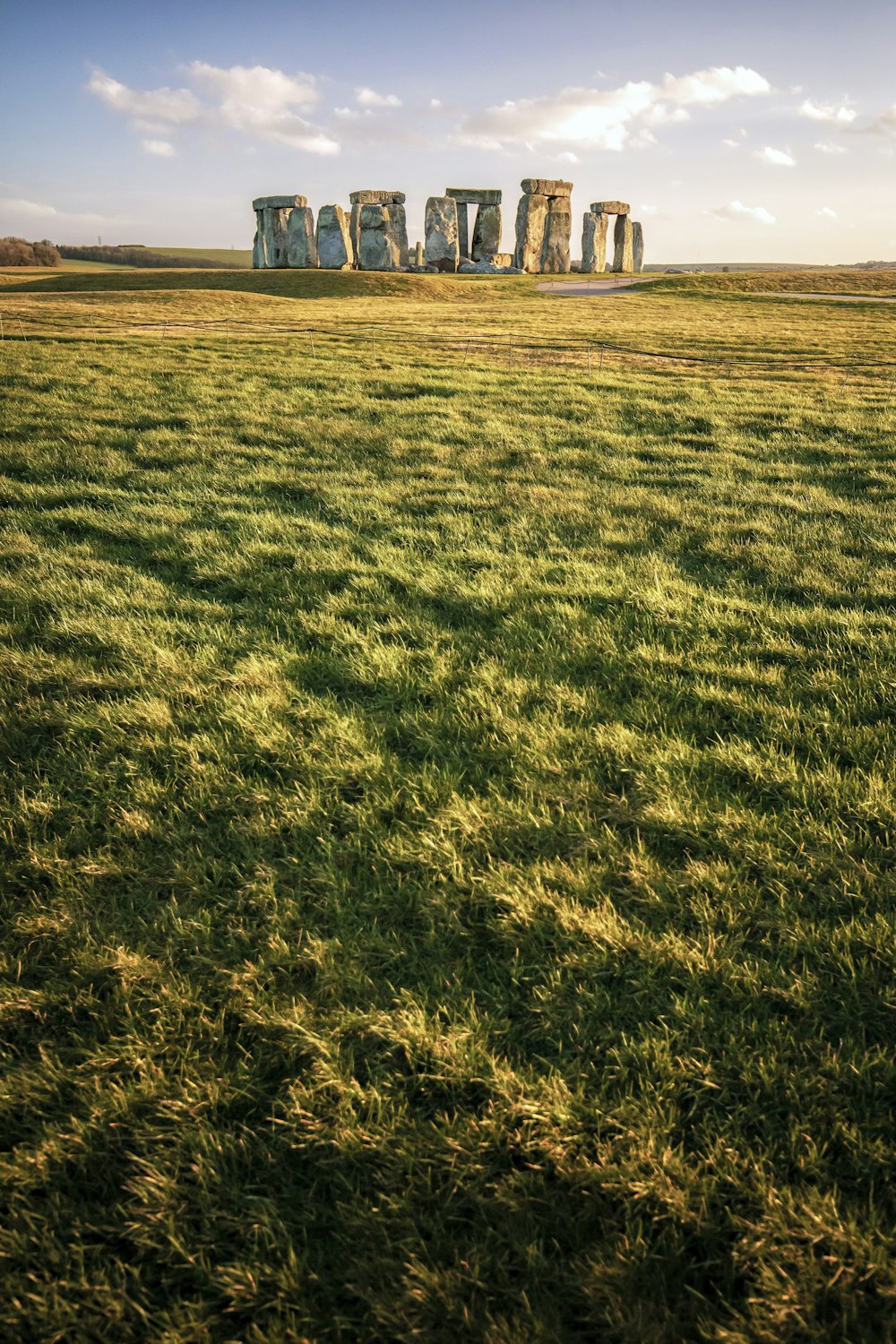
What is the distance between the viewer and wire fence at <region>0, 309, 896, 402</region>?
16.1 m

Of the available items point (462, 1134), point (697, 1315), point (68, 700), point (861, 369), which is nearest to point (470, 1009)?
point (462, 1134)

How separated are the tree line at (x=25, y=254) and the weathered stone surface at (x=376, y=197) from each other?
30807 mm

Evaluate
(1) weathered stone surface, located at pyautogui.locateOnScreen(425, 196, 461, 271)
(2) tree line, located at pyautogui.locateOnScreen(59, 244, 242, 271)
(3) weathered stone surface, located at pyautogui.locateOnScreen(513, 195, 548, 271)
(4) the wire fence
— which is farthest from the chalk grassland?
(2) tree line, located at pyautogui.locateOnScreen(59, 244, 242, 271)

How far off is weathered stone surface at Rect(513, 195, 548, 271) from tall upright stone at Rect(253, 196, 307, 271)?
1299 cm

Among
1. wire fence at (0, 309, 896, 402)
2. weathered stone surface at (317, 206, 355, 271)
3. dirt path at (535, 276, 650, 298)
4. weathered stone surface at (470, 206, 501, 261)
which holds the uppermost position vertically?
weathered stone surface at (470, 206, 501, 261)

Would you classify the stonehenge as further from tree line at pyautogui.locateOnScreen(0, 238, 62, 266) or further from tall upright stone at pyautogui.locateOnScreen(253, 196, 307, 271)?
tree line at pyautogui.locateOnScreen(0, 238, 62, 266)

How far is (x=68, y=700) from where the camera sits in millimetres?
4195

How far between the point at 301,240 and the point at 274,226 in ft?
6.64

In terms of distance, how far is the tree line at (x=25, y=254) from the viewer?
58.5 m

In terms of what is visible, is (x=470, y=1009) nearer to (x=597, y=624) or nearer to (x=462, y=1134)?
(x=462, y=1134)

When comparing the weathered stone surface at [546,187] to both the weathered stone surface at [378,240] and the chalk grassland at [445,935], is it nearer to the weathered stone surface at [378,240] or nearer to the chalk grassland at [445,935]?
the weathered stone surface at [378,240]

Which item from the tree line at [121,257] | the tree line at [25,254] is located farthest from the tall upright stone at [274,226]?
the tree line at [121,257]

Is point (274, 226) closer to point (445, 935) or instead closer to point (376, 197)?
point (376, 197)

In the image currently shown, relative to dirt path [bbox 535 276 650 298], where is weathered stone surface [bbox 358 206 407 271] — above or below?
above
